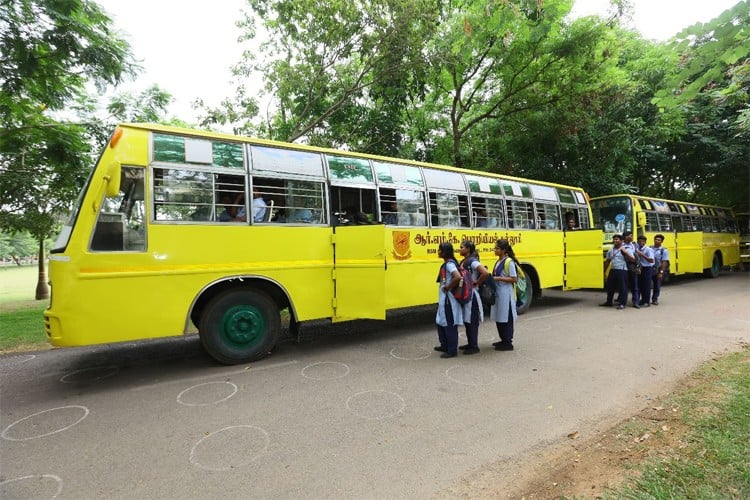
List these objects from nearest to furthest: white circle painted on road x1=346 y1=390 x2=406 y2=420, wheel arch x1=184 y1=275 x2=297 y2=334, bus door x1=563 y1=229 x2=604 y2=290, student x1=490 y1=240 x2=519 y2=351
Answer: white circle painted on road x1=346 y1=390 x2=406 y2=420, wheel arch x1=184 y1=275 x2=297 y2=334, student x1=490 y1=240 x2=519 y2=351, bus door x1=563 y1=229 x2=604 y2=290

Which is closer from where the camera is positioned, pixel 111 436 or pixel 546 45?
pixel 111 436

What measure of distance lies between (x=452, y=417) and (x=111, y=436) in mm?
2854

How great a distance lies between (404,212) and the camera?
670 cm

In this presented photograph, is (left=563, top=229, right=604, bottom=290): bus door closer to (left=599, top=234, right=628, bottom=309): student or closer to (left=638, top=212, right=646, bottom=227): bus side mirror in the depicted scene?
(left=599, top=234, right=628, bottom=309): student

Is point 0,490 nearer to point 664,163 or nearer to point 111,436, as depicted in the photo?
point 111,436

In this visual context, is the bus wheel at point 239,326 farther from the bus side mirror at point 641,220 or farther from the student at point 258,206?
the bus side mirror at point 641,220

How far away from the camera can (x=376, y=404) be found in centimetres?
389

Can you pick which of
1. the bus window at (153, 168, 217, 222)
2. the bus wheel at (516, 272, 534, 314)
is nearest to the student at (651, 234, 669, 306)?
the bus wheel at (516, 272, 534, 314)

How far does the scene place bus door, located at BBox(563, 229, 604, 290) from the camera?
29.3 ft

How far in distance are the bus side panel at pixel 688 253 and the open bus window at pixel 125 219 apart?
14620mm

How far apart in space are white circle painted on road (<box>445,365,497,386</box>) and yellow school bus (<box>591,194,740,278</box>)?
8.09 metres

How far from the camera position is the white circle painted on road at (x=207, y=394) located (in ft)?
13.1

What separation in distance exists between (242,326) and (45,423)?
2103 millimetres

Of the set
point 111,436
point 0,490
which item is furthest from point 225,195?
point 0,490
